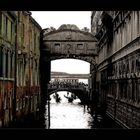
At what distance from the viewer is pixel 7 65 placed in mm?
18266

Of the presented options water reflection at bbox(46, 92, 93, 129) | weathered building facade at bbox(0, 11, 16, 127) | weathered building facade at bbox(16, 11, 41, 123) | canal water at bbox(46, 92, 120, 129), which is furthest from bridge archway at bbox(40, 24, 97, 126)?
weathered building facade at bbox(0, 11, 16, 127)

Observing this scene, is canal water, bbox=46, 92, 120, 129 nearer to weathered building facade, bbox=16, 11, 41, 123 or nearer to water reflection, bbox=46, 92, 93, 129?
water reflection, bbox=46, 92, 93, 129

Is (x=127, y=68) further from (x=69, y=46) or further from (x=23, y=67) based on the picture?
(x=69, y=46)

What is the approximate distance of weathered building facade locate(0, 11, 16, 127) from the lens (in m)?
16.8

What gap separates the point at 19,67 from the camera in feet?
72.4

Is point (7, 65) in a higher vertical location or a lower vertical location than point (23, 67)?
lower

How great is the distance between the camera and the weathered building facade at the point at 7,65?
55.0 ft

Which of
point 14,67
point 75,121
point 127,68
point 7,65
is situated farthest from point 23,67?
point 75,121

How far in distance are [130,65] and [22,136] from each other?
15.8 m

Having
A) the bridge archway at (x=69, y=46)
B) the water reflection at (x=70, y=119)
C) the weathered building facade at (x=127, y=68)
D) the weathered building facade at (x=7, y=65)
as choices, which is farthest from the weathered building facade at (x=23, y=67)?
the bridge archway at (x=69, y=46)

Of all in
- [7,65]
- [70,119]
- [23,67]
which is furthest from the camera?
[70,119]
